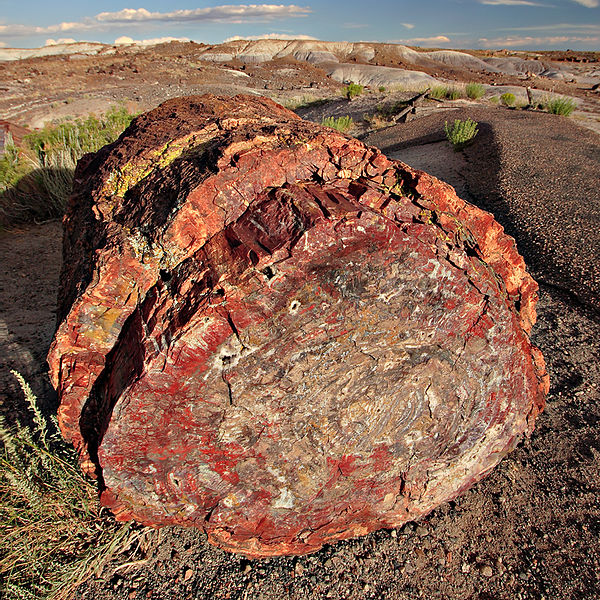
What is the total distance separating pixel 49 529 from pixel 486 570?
6.97 ft

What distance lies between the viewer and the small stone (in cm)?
205

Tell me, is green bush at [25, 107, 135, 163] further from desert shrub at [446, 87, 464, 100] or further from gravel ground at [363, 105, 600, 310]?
desert shrub at [446, 87, 464, 100]

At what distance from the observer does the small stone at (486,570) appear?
6.74 feet

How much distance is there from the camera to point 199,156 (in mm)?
2082

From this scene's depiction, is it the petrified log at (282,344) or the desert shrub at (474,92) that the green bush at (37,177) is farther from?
the desert shrub at (474,92)

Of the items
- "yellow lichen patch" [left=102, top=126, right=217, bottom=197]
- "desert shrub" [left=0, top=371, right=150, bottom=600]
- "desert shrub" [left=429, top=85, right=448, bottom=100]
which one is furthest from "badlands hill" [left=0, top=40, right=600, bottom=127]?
"desert shrub" [left=0, top=371, right=150, bottom=600]

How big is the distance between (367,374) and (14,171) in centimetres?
708

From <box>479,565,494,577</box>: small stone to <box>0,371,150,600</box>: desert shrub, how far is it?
1686 mm

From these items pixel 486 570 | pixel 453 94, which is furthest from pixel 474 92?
pixel 486 570

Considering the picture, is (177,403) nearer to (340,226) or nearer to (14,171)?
(340,226)

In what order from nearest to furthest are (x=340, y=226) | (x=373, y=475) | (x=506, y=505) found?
(x=340, y=226), (x=373, y=475), (x=506, y=505)

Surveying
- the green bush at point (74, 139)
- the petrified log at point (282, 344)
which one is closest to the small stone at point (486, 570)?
the petrified log at point (282, 344)

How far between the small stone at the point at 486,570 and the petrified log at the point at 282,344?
0.35m

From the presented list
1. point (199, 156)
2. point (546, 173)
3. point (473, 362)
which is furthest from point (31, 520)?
point (546, 173)
